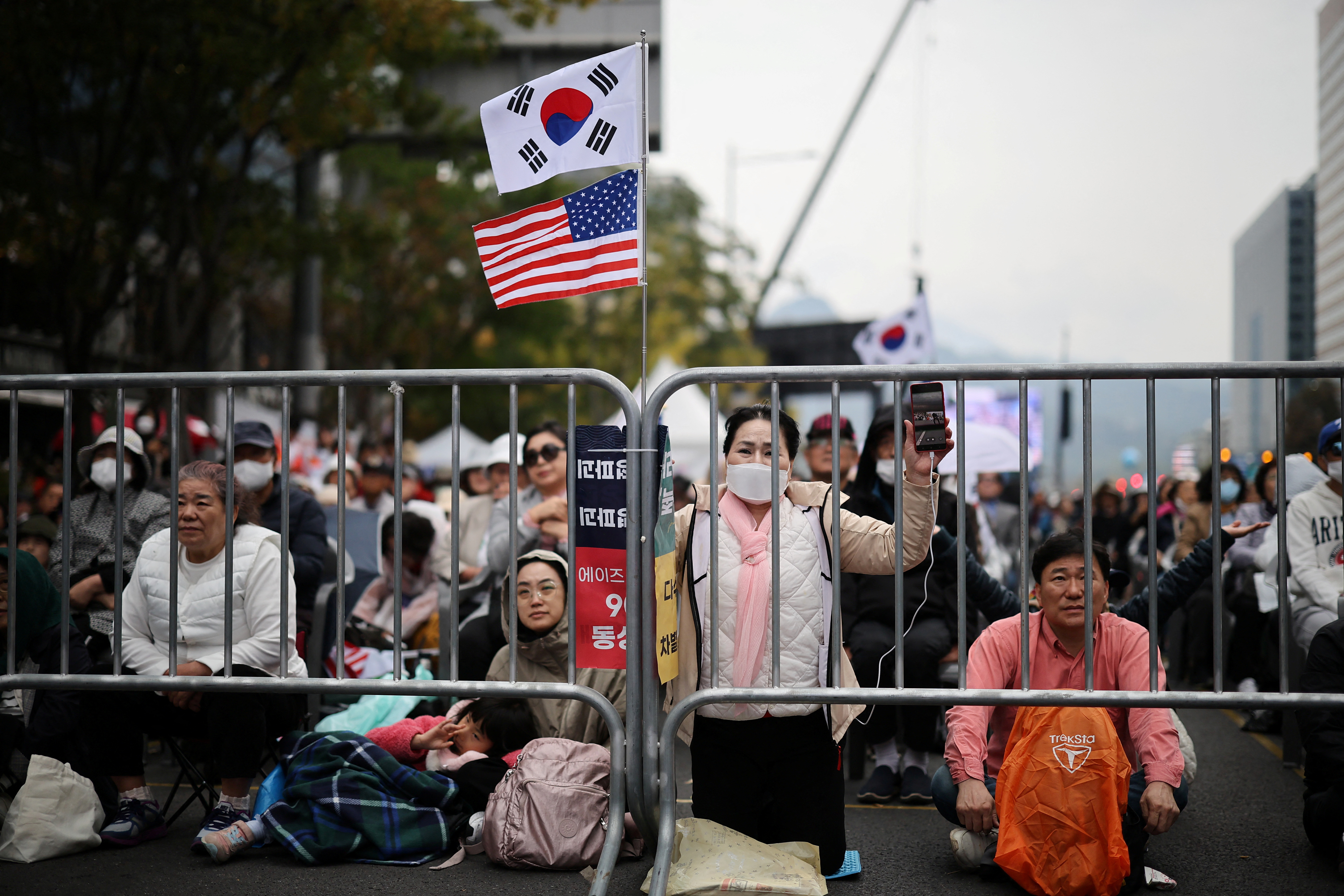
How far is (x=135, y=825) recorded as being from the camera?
15.2 feet

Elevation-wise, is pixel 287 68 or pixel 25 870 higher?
pixel 287 68

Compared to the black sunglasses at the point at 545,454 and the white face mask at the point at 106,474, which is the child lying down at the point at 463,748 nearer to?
the black sunglasses at the point at 545,454

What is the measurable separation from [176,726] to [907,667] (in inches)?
133

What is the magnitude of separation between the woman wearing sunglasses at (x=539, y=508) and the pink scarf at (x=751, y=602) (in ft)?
A: 7.31

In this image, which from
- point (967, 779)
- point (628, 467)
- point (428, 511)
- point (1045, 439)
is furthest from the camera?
point (1045, 439)

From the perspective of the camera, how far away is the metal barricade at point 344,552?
3.87m

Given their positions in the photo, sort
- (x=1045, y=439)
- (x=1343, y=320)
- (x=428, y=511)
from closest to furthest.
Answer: (x=428, y=511) → (x=1045, y=439) → (x=1343, y=320)

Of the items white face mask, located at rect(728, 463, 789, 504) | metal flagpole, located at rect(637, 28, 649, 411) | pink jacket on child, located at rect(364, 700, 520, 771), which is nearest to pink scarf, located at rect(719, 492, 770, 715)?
white face mask, located at rect(728, 463, 789, 504)

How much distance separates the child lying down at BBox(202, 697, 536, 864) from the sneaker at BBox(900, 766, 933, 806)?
191 cm

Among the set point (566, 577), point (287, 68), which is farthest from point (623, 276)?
point (287, 68)

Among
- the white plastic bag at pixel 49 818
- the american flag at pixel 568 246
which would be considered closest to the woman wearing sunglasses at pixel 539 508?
the american flag at pixel 568 246

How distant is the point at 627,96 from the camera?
4.29m

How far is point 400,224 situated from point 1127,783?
26017 mm

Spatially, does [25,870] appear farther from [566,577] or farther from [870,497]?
[870,497]
